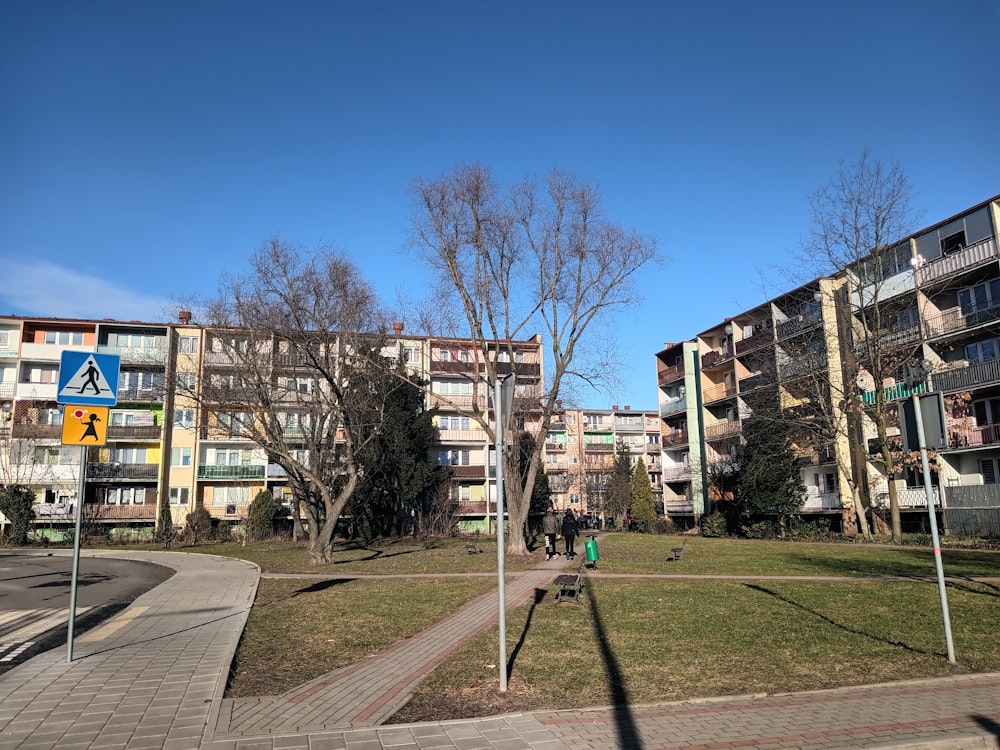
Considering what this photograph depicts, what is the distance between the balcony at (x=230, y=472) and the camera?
48000mm

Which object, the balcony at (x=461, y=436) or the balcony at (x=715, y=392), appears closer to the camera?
the balcony at (x=715, y=392)

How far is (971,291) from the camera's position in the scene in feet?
108

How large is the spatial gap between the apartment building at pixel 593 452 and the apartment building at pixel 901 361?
94.1ft

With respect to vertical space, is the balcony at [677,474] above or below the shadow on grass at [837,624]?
above

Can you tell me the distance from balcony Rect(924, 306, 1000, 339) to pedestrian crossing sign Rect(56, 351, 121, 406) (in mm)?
34832

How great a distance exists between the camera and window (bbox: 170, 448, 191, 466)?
4806 cm

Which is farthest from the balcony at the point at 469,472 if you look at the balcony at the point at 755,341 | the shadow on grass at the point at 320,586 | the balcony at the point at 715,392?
the shadow on grass at the point at 320,586

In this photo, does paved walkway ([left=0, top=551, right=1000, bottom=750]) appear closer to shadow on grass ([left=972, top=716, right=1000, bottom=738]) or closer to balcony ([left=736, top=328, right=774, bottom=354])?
shadow on grass ([left=972, top=716, right=1000, bottom=738])

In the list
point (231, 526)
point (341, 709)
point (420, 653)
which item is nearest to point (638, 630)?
point (420, 653)

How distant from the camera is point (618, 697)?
654cm

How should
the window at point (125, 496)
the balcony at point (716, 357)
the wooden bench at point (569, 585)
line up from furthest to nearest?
1. the balcony at point (716, 357)
2. the window at point (125, 496)
3. the wooden bench at point (569, 585)

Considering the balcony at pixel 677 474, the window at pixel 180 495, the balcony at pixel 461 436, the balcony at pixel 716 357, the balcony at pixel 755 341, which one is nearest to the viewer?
the balcony at pixel 755 341

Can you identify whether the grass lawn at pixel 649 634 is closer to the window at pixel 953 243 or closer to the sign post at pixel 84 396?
the sign post at pixel 84 396

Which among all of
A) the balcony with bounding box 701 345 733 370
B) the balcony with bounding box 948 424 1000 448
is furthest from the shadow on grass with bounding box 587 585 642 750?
the balcony with bounding box 701 345 733 370
